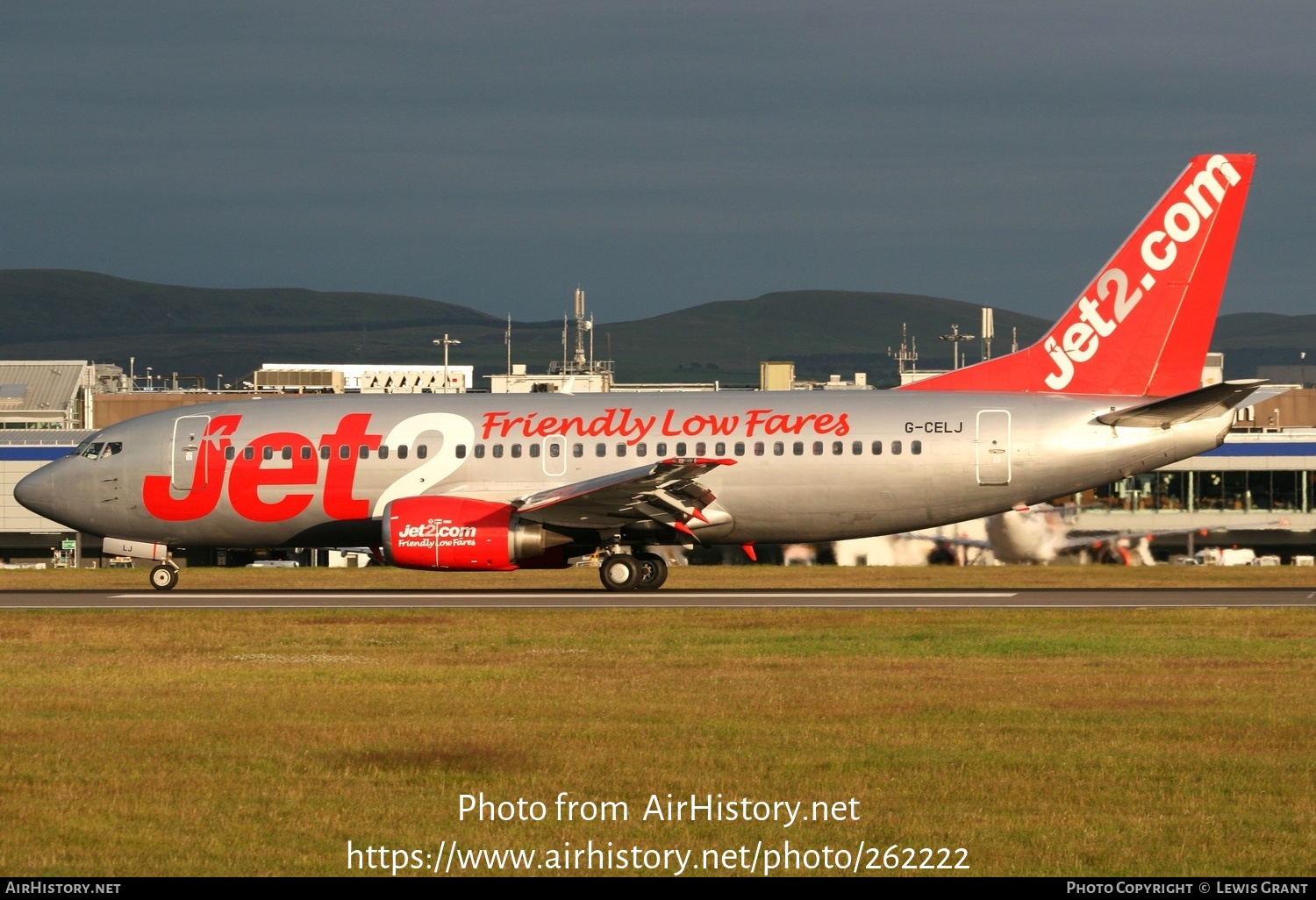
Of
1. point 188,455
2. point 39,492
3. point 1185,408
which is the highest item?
point 1185,408

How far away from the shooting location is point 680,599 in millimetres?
33031

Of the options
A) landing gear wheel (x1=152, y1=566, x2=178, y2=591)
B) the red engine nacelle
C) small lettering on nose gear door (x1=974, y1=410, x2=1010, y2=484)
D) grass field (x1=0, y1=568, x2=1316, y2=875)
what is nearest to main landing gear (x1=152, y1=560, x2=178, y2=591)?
landing gear wheel (x1=152, y1=566, x2=178, y2=591)

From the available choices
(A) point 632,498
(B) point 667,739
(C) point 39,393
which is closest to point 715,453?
(A) point 632,498

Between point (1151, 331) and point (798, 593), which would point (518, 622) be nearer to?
point (798, 593)

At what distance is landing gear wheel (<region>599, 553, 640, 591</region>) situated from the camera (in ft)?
116

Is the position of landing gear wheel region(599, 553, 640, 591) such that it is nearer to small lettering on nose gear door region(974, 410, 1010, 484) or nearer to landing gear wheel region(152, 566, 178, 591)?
small lettering on nose gear door region(974, 410, 1010, 484)

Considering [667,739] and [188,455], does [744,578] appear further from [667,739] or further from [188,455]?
[667,739]

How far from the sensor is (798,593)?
3503 cm

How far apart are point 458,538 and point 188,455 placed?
7.77m

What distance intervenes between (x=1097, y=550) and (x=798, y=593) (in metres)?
19.7

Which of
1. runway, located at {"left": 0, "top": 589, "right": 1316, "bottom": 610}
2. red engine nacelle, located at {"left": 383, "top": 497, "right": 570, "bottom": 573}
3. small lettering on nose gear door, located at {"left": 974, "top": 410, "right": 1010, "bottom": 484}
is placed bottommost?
runway, located at {"left": 0, "top": 589, "right": 1316, "bottom": 610}

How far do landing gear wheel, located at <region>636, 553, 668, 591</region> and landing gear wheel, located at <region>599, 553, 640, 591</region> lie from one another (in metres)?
0.25

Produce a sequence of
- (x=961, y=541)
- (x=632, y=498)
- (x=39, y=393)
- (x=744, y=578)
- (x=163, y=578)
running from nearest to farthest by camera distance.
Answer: (x=632, y=498) → (x=163, y=578) → (x=744, y=578) → (x=961, y=541) → (x=39, y=393)

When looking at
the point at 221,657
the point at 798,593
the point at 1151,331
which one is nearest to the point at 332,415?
the point at 798,593
